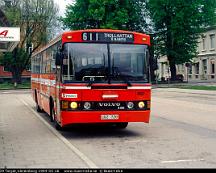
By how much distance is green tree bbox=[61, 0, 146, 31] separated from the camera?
189ft

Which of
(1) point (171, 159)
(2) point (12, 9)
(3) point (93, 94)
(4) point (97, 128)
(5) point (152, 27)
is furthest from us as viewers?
(5) point (152, 27)

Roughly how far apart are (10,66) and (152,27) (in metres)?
20.9

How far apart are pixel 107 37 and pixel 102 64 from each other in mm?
815

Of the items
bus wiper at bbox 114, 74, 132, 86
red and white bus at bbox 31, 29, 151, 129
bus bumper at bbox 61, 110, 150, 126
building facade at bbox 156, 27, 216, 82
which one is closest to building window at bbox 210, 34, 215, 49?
building facade at bbox 156, 27, 216, 82

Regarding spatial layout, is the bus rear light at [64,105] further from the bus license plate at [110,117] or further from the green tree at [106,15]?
the green tree at [106,15]

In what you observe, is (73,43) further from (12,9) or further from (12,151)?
(12,9)

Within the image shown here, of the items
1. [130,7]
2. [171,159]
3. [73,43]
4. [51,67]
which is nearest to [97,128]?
[51,67]

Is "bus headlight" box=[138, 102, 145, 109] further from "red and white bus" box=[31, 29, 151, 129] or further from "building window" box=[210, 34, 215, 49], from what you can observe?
"building window" box=[210, 34, 215, 49]

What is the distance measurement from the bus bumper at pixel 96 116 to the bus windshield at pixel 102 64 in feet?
2.81

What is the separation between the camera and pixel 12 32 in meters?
15.7

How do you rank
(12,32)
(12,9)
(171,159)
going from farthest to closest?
(12,9) → (12,32) → (171,159)

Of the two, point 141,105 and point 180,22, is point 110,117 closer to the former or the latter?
point 141,105

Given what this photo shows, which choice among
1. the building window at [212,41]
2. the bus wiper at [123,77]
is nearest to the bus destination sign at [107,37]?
the bus wiper at [123,77]

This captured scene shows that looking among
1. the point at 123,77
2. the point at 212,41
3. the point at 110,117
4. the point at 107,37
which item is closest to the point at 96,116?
the point at 110,117
